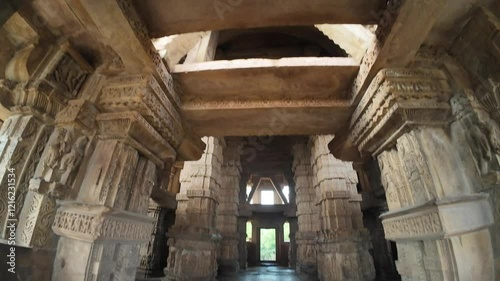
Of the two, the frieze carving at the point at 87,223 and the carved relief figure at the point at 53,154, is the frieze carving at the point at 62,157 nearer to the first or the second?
the carved relief figure at the point at 53,154

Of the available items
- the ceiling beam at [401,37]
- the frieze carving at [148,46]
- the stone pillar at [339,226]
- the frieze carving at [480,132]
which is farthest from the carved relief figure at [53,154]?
the stone pillar at [339,226]

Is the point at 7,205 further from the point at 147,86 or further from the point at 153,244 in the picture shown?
the point at 153,244

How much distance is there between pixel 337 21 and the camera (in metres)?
2.36

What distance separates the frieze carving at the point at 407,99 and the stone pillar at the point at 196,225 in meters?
5.22

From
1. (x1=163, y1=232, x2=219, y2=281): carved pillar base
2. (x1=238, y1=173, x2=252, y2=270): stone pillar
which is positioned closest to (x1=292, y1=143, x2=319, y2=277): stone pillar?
(x1=238, y1=173, x2=252, y2=270): stone pillar

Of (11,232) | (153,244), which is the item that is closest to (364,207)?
(153,244)

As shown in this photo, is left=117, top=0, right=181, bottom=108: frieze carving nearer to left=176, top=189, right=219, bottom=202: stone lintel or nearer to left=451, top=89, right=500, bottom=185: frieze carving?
left=451, top=89, right=500, bottom=185: frieze carving

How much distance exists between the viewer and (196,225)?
20.6 feet

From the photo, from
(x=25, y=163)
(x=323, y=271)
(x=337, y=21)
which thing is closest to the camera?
(x=25, y=163)

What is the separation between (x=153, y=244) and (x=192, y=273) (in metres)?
3.47

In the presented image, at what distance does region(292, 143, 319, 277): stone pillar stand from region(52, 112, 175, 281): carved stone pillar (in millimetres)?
8093

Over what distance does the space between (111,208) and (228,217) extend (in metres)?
8.28

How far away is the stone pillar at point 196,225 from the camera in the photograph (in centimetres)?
587

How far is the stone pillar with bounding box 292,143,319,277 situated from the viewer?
9.60m
